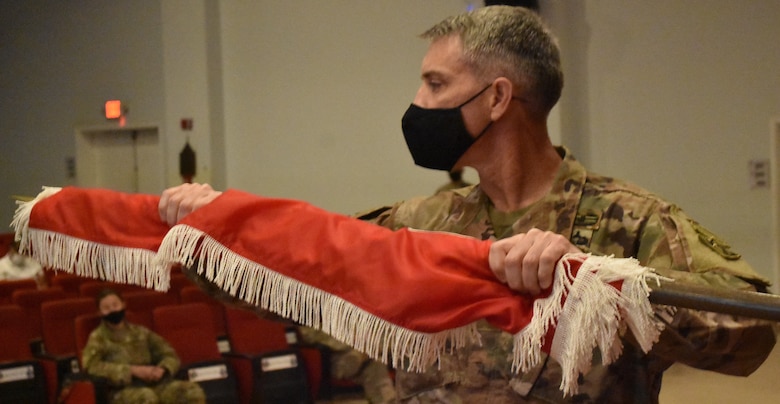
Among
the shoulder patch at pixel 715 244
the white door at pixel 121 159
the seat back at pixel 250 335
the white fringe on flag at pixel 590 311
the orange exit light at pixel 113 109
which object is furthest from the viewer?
the orange exit light at pixel 113 109

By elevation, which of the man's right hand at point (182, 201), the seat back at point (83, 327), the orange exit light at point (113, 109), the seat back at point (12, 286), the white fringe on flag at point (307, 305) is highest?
the man's right hand at point (182, 201)

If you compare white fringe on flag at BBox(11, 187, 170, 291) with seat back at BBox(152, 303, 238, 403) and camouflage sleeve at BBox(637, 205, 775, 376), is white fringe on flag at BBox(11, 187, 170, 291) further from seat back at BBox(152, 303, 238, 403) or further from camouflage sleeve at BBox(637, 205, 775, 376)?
seat back at BBox(152, 303, 238, 403)

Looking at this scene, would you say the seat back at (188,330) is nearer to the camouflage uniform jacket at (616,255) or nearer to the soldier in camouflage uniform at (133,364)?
the soldier in camouflage uniform at (133,364)

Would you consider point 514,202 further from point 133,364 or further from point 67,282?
point 67,282

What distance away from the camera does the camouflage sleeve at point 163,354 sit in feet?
13.4

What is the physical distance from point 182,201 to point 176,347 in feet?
9.44

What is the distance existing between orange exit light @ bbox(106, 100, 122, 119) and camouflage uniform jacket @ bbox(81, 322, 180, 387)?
5.89 meters

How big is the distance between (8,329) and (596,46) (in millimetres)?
4948

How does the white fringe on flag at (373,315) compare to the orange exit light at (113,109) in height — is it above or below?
above

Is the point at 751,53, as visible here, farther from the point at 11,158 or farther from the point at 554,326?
the point at 11,158

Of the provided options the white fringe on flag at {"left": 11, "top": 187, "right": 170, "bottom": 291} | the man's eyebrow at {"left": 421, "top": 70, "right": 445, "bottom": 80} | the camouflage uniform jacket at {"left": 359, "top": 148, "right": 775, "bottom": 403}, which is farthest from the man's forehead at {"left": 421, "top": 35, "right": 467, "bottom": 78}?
the white fringe on flag at {"left": 11, "top": 187, "right": 170, "bottom": 291}

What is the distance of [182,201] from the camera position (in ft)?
4.96

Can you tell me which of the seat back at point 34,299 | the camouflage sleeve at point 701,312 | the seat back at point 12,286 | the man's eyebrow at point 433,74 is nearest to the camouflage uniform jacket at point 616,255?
the camouflage sleeve at point 701,312

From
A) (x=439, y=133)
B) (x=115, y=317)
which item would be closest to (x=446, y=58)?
(x=439, y=133)
